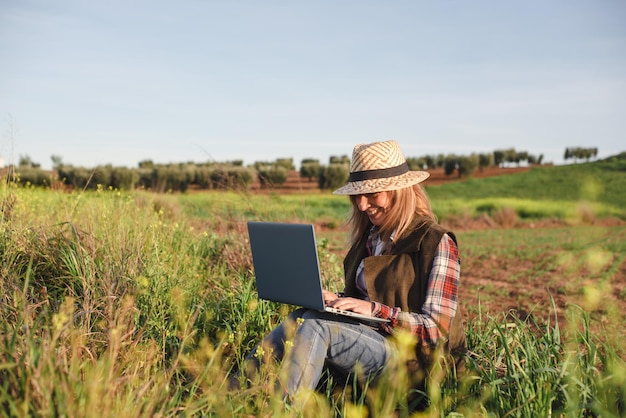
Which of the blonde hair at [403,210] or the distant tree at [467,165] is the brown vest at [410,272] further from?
the distant tree at [467,165]

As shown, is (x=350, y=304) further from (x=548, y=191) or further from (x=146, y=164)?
(x=146, y=164)

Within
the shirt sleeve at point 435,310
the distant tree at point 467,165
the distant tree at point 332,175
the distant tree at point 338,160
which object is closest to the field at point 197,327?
the shirt sleeve at point 435,310

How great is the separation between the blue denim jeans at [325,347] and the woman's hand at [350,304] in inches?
3.1

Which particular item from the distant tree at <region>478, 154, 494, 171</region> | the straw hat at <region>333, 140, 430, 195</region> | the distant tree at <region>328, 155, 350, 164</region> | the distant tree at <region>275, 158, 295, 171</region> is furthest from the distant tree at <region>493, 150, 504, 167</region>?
the straw hat at <region>333, 140, 430, 195</region>

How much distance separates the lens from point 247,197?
22.8 ft

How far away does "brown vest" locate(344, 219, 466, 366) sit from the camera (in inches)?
126

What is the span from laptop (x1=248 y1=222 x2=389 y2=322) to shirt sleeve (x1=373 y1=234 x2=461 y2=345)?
0.08m

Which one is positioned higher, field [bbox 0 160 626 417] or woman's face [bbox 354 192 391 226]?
woman's face [bbox 354 192 391 226]

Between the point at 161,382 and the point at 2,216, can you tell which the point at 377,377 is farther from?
the point at 2,216

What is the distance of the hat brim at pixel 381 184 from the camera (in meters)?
3.37

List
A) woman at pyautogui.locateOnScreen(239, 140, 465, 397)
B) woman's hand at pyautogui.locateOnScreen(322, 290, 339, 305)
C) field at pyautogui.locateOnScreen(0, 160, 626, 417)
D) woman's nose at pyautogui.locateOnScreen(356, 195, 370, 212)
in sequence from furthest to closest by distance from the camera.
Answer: woman's nose at pyautogui.locateOnScreen(356, 195, 370, 212) < woman's hand at pyautogui.locateOnScreen(322, 290, 339, 305) < woman at pyautogui.locateOnScreen(239, 140, 465, 397) < field at pyautogui.locateOnScreen(0, 160, 626, 417)

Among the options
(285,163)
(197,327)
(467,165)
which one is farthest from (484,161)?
(197,327)

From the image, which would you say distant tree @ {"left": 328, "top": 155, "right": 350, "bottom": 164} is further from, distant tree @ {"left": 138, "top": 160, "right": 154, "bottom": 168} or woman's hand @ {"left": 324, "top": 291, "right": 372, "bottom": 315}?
woman's hand @ {"left": 324, "top": 291, "right": 372, "bottom": 315}

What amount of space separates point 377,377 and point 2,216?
3.79m
